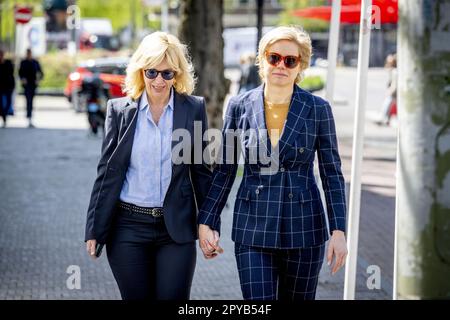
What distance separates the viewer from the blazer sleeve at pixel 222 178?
15.2 feet

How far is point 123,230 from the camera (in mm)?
4641

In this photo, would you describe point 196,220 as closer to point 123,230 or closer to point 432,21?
point 123,230

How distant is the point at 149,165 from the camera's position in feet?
15.2

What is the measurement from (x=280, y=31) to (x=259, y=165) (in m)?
0.63

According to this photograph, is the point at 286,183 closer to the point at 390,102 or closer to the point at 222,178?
the point at 222,178

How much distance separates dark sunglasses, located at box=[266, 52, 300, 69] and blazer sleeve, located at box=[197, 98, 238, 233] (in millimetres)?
268

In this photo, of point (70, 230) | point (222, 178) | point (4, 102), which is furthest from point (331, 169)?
point (4, 102)

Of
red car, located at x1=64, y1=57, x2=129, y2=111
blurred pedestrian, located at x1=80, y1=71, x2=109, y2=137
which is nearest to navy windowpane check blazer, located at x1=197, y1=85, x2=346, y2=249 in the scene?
blurred pedestrian, located at x1=80, y1=71, x2=109, y2=137

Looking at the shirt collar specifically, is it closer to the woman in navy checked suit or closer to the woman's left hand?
the woman in navy checked suit

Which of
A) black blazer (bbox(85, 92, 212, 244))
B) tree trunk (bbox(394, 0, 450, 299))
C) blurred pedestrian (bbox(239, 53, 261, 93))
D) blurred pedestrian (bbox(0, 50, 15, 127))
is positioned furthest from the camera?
blurred pedestrian (bbox(0, 50, 15, 127))

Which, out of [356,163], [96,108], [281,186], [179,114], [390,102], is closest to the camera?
[281,186]

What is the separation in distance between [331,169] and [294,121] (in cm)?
29

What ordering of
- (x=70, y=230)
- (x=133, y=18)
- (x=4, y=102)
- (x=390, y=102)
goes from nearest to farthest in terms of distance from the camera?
1. (x=70, y=230)
2. (x=4, y=102)
3. (x=390, y=102)
4. (x=133, y=18)

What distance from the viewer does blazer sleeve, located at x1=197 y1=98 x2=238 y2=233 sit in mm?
4629
